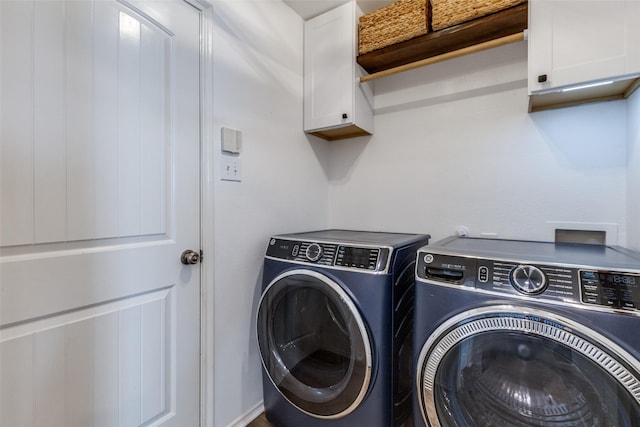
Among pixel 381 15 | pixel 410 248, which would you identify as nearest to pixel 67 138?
pixel 410 248

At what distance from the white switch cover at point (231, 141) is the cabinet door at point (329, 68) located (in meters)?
0.59

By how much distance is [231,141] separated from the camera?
142 centimetres

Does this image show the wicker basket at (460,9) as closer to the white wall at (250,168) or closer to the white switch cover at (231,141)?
the white wall at (250,168)

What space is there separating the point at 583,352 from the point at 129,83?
1.70m

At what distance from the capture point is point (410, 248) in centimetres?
136

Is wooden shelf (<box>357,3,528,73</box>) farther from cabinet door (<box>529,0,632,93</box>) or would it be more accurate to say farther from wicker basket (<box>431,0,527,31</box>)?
cabinet door (<box>529,0,632,93</box>)

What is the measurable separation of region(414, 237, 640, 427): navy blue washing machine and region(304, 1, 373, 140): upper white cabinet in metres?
1.10

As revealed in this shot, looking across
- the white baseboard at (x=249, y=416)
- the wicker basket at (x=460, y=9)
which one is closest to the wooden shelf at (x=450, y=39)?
the wicker basket at (x=460, y=9)

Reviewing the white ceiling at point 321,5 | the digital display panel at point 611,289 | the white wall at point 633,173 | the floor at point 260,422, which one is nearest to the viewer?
the digital display panel at point 611,289

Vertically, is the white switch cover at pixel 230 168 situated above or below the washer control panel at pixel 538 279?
above

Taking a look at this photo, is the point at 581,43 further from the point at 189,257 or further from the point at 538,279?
the point at 189,257

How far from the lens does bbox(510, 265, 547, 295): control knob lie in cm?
83

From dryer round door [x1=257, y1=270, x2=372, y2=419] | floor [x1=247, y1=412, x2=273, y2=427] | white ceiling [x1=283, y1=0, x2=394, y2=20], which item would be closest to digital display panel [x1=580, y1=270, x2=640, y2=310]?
dryer round door [x1=257, y1=270, x2=372, y2=419]

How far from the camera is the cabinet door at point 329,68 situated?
1727 millimetres
